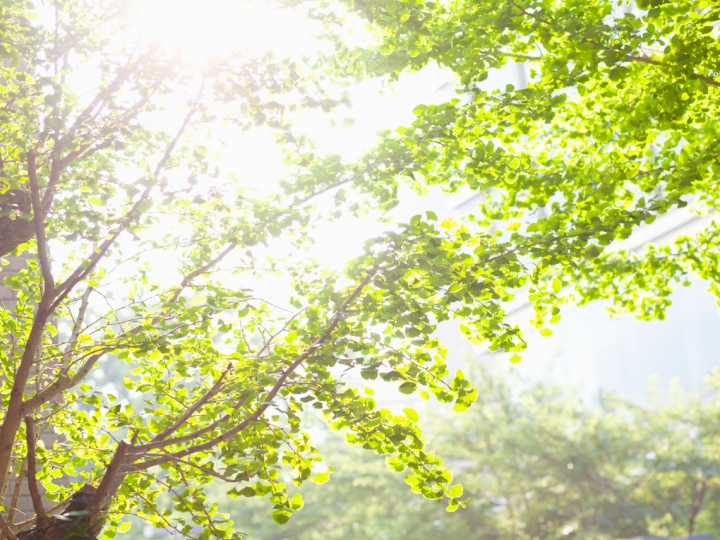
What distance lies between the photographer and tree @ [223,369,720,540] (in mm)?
14578

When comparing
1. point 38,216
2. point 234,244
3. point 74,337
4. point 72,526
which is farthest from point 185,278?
point 72,526

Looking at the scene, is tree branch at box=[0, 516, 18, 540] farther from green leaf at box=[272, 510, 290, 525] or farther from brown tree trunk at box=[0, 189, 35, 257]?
brown tree trunk at box=[0, 189, 35, 257]

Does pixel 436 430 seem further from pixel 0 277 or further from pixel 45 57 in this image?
pixel 45 57

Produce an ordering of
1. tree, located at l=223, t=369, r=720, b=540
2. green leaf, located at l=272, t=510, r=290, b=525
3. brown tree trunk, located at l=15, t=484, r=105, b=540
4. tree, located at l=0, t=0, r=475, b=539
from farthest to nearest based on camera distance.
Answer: tree, located at l=223, t=369, r=720, b=540, green leaf, located at l=272, t=510, r=290, b=525, tree, located at l=0, t=0, r=475, b=539, brown tree trunk, located at l=15, t=484, r=105, b=540

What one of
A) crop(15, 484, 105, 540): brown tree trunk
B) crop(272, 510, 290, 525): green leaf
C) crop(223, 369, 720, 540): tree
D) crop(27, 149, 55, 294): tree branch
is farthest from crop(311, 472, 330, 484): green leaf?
crop(223, 369, 720, 540): tree

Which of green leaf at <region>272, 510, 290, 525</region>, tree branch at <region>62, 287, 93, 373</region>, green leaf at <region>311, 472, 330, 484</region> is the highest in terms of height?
tree branch at <region>62, 287, 93, 373</region>

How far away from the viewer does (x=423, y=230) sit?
3.16 meters

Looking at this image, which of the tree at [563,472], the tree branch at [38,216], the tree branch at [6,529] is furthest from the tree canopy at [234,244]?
the tree at [563,472]

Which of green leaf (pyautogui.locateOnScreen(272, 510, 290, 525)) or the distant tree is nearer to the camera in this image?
green leaf (pyautogui.locateOnScreen(272, 510, 290, 525))

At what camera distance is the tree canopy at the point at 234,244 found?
10.4 ft

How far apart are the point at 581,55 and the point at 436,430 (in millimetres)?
13757

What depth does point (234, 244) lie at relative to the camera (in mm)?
3562

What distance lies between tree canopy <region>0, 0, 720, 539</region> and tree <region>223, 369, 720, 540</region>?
38.5 ft

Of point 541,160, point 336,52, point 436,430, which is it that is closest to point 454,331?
point 436,430
